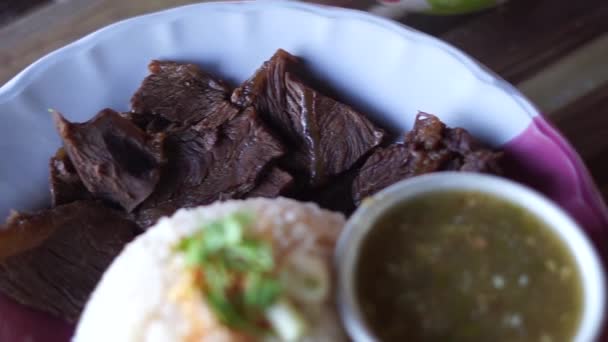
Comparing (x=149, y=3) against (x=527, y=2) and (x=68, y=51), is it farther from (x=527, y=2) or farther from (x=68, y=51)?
(x=527, y=2)

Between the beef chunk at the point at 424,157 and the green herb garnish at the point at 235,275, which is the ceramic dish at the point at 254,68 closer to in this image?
the beef chunk at the point at 424,157

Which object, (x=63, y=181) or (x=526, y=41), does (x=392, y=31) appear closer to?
(x=526, y=41)

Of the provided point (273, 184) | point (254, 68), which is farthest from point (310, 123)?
point (254, 68)

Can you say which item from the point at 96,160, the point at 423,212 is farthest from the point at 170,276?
the point at 423,212

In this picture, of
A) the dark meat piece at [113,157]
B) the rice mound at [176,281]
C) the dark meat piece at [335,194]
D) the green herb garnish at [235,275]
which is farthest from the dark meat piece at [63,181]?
the green herb garnish at [235,275]

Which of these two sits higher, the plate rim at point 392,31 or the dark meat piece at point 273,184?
the plate rim at point 392,31

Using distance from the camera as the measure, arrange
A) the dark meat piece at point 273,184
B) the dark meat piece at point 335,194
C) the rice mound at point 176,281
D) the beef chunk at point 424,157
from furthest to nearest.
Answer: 1. the dark meat piece at point 335,194
2. the dark meat piece at point 273,184
3. the beef chunk at point 424,157
4. the rice mound at point 176,281
